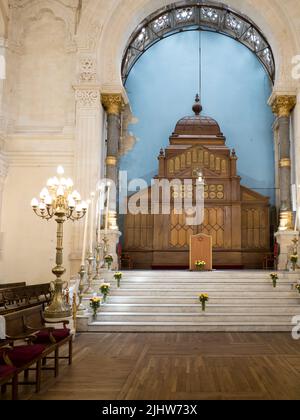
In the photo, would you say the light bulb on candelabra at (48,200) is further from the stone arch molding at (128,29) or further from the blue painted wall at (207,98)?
the blue painted wall at (207,98)

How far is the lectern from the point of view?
13.7 m

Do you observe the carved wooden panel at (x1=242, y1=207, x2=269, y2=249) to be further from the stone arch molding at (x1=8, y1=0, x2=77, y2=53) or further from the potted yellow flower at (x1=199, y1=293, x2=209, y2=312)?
the stone arch molding at (x1=8, y1=0, x2=77, y2=53)

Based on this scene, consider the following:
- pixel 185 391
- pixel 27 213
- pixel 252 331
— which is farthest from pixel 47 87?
pixel 185 391

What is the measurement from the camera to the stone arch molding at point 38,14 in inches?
576

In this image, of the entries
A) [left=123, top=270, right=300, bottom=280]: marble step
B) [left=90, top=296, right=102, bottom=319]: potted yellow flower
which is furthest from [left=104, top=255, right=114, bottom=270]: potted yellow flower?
[left=90, top=296, right=102, bottom=319]: potted yellow flower

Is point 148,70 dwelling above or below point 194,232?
above

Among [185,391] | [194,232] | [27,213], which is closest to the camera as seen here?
[185,391]

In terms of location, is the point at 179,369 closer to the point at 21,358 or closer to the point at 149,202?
the point at 21,358

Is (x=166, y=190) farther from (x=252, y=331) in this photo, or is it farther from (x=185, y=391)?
(x=185, y=391)

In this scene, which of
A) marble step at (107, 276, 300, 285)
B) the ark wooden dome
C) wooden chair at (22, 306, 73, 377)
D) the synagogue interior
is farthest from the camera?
the ark wooden dome

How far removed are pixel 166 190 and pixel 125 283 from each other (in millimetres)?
5570

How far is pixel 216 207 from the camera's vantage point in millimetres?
16297

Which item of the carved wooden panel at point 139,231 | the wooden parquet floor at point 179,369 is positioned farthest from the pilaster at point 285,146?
the wooden parquet floor at point 179,369

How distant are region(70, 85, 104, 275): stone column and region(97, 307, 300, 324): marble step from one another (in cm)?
378
